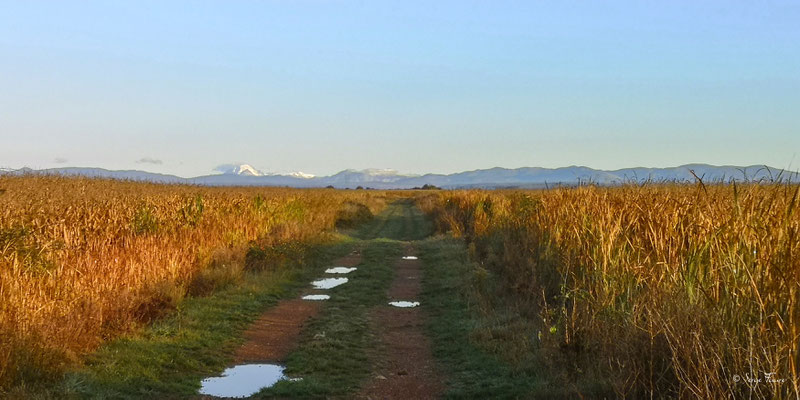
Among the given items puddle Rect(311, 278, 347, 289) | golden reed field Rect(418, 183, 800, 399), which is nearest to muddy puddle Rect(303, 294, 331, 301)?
puddle Rect(311, 278, 347, 289)

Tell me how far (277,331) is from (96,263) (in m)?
3.29

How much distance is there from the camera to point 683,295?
657cm

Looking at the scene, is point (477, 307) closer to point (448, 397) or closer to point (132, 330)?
point (448, 397)

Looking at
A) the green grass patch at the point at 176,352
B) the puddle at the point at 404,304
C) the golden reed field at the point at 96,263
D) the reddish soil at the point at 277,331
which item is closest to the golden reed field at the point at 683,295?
the puddle at the point at 404,304

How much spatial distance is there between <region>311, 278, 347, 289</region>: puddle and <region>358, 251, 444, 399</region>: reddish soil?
6.66ft

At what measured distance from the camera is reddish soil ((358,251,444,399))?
7.79 meters

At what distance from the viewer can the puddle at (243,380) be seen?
7.70m

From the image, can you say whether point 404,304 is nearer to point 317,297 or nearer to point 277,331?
point 317,297

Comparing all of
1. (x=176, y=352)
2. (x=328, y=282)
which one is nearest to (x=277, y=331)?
(x=176, y=352)

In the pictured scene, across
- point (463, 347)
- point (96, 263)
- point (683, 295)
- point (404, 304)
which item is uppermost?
point (683, 295)

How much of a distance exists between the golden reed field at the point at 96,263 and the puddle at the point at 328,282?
182 cm

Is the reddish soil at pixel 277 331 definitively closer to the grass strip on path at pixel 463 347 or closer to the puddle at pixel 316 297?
the puddle at pixel 316 297

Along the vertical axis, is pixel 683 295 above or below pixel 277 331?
above

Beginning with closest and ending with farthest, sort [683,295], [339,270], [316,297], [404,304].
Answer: [683,295], [404,304], [316,297], [339,270]
